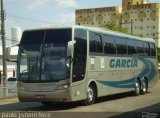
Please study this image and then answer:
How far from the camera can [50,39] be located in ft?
62.8

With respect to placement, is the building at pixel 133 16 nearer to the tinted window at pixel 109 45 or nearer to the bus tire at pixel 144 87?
the bus tire at pixel 144 87

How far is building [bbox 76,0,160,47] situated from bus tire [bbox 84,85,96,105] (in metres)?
136

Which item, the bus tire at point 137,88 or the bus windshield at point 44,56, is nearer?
the bus windshield at point 44,56

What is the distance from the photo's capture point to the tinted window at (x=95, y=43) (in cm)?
2056

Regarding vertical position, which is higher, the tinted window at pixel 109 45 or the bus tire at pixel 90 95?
the tinted window at pixel 109 45

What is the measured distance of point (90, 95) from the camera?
2058 cm

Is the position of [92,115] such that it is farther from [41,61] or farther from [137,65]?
[137,65]

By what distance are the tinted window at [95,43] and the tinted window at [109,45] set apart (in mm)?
580

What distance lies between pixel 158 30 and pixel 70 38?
471 ft

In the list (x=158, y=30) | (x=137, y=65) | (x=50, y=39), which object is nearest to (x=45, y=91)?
(x=50, y=39)

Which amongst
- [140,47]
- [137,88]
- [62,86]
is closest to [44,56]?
[62,86]

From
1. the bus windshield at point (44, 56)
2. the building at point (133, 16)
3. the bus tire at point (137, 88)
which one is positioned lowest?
the bus tire at point (137, 88)

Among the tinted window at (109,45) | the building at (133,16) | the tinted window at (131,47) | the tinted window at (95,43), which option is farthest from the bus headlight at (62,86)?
the building at (133,16)

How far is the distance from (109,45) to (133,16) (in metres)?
145
